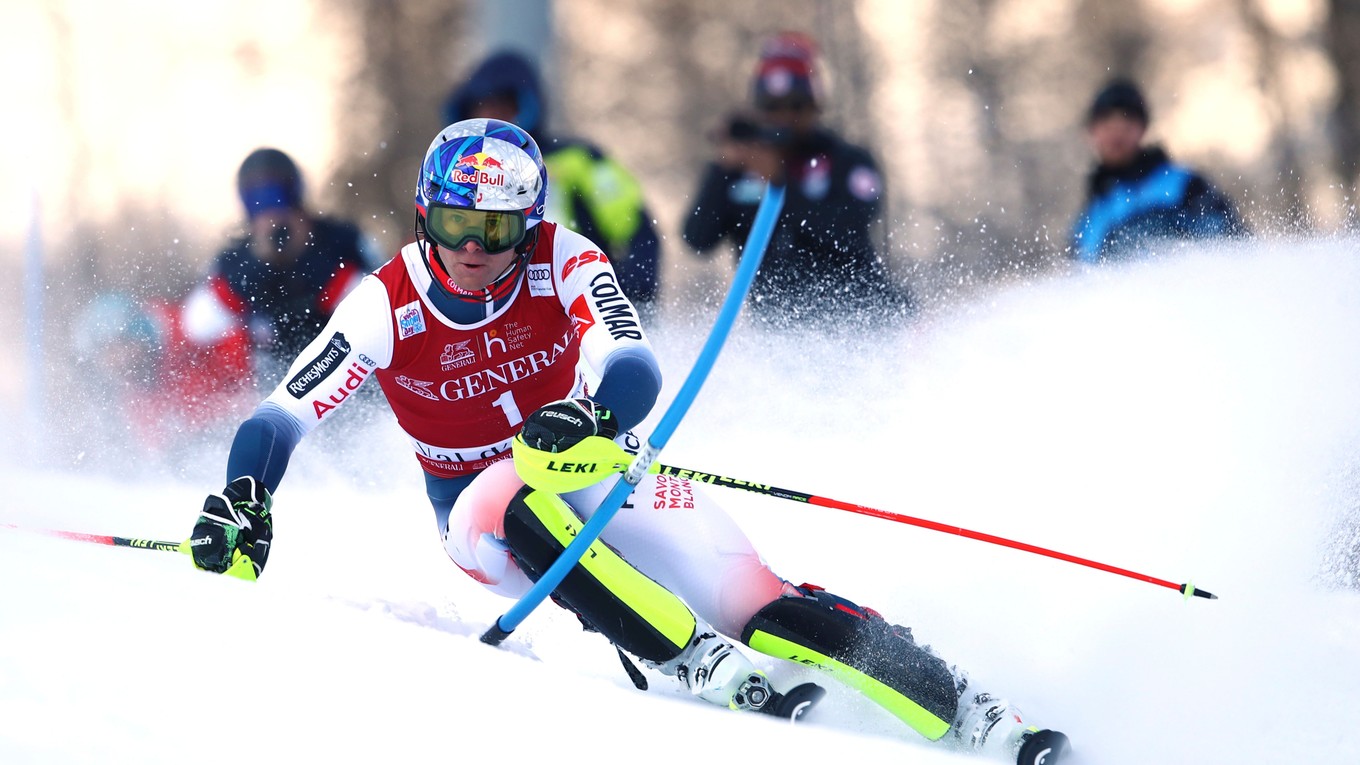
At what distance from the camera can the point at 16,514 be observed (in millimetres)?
5430

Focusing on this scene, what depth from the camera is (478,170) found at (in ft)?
11.4

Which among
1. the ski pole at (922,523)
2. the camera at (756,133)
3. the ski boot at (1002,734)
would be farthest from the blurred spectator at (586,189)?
the ski boot at (1002,734)

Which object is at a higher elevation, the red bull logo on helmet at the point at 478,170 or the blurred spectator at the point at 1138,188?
the blurred spectator at the point at 1138,188

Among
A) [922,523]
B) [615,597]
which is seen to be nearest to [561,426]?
[615,597]

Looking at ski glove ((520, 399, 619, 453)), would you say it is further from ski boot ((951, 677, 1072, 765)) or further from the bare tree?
the bare tree

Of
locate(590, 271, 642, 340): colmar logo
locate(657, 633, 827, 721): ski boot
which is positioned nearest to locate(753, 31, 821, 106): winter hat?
locate(590, 271, 642, 340): colmar logo

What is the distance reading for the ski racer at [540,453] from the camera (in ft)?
10.2

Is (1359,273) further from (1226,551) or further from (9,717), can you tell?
(9,717)

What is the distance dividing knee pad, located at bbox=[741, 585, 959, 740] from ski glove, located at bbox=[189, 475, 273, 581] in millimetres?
1217

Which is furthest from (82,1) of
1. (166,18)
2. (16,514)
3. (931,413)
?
(931,413)

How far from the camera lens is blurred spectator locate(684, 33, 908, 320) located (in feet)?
17.1

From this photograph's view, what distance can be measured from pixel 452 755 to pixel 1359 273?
170 inches

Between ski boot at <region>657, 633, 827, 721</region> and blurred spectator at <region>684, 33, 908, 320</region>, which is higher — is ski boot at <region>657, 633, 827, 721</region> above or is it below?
below

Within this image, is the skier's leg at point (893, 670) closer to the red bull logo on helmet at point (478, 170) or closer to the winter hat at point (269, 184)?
the red bull logo on helmet at point (478, 170)
